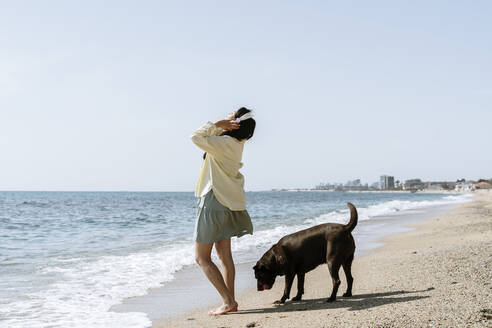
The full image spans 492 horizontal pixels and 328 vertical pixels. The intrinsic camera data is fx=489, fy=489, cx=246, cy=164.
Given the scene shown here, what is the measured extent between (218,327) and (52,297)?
2.59 meters

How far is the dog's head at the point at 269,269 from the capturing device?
501 centimetres

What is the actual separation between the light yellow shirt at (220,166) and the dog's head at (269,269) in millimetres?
718

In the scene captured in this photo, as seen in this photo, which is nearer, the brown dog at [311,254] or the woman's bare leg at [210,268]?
the woman's bare leg at [210,268]

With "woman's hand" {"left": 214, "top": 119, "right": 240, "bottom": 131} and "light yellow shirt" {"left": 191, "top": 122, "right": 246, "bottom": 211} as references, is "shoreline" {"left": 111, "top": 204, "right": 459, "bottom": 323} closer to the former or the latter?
"light yellow shirt" {"left": 191, "top": 122, "right": 246, "bottom": 211}

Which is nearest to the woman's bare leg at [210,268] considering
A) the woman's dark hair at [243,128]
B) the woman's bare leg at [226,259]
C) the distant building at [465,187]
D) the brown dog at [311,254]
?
the woman's bare leg at [226,259]

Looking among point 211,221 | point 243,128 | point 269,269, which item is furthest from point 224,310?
point 243,128

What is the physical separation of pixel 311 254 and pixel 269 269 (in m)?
0.48

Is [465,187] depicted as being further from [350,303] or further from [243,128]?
[243,128]

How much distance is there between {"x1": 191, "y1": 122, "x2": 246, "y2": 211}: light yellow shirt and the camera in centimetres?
448

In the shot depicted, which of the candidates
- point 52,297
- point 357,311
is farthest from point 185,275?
point 357,311

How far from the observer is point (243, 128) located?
4605 mm

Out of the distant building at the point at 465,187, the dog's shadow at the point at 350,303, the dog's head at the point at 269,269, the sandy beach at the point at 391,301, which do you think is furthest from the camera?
the distant building at the point at 465,187

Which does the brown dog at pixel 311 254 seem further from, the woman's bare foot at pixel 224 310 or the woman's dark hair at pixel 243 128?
the woman's dark hair at pixel 243 128

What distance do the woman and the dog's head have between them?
0.50m
